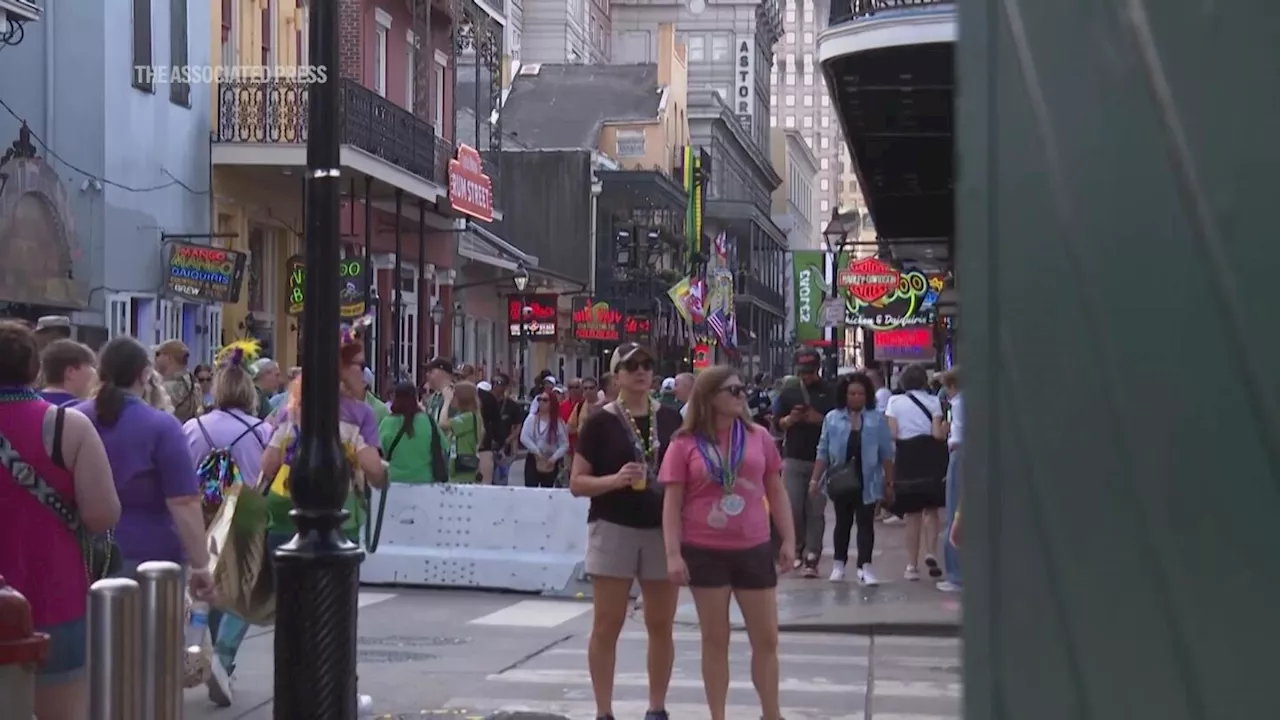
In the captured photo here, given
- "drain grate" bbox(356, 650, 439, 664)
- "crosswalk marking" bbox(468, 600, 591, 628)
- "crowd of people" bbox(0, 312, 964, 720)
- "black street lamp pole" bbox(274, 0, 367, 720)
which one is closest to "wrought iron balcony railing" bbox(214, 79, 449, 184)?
"crosswalk marking" bbox(468, 600, 591, 628)

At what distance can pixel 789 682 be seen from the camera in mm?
10711

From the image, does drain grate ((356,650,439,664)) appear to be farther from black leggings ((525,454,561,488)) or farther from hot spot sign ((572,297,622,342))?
hot spot sign ((572,297,622,342))

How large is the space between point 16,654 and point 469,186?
27.0 m

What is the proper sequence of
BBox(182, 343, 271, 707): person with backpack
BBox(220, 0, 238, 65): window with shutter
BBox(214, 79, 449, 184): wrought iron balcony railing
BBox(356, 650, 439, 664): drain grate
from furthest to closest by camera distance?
BBox(220, 0, 238, 65): window with shutter, BBox(214, 79, 449, 184): wrought iron balcony railing, BBox(356, 650, 439, 664): drain grate, BBox(182, 343, 271, 707): person with backpack

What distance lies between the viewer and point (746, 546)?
8.20 meters

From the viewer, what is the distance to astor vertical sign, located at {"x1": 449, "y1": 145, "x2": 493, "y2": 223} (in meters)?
30.4

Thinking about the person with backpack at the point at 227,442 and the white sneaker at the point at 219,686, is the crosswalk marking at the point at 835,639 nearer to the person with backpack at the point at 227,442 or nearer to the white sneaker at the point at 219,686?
the person with backpack at the point at 227,442

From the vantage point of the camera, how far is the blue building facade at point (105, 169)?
Result: 19.6 meters

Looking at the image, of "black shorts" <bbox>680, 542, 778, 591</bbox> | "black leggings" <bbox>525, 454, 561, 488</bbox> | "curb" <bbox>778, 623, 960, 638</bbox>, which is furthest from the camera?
"black leggings" <bbox>525, 454, 561, 488</bbox>

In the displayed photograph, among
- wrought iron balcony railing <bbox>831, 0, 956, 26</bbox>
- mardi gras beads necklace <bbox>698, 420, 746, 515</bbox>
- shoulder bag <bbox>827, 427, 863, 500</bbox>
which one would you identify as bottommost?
shoulder bag <bbox>827, 427, 863, 500</bbox>

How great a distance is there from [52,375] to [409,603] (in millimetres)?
7373

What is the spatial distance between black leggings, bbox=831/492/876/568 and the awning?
2102 centimetres

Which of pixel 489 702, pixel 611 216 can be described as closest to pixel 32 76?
pixel 489 702

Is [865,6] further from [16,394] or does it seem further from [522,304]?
[522,304]
